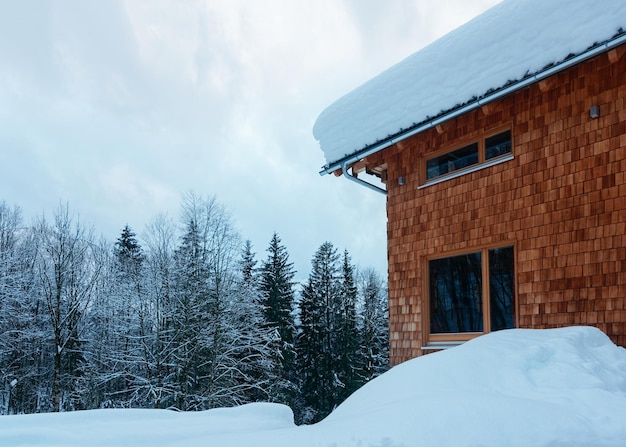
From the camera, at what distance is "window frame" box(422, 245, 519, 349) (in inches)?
238

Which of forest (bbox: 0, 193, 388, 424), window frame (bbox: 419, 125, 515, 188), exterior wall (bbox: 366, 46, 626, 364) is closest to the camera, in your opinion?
exterior wall (bbox: 366, 46, 626, 364)

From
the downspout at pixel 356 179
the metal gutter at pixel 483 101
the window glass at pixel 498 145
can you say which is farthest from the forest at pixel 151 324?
the window glass at pixel 498 145

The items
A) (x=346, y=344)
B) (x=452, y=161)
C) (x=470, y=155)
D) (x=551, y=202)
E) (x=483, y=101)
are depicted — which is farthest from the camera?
(x=346, y=344)

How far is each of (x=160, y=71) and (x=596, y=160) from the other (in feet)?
69.7

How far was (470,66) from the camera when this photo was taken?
5.97 meters

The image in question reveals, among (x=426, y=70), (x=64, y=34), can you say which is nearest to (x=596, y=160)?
(x=426, y=70)

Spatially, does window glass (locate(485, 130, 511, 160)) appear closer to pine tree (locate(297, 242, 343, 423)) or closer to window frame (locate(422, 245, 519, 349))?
window frame (locate(422, 245, 519, 349))

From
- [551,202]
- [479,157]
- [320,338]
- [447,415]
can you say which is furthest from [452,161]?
[320,338]

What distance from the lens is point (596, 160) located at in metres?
5.24

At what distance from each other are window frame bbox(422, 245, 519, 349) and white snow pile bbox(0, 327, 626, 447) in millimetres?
1807

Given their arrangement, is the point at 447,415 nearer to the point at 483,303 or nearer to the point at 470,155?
the point at 483,303

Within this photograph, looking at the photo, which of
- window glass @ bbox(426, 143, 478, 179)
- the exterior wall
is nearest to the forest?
the exterior wall

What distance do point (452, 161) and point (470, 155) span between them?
28 cm

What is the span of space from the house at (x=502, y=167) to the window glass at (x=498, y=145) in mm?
16
